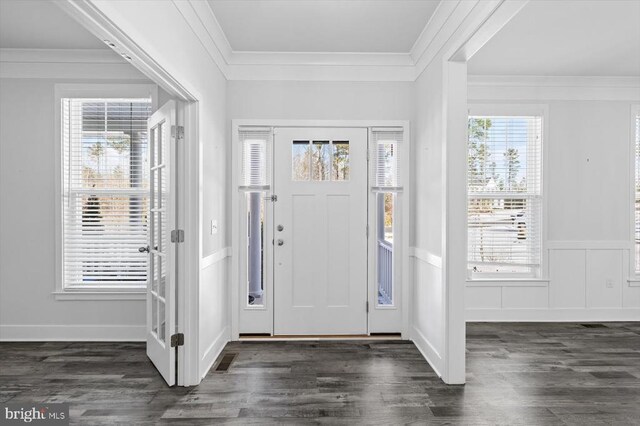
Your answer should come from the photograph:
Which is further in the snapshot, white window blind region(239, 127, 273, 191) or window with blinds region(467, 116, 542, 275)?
window with blinds region(467, 116, 542, 275)

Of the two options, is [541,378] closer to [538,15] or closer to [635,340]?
[635,340]

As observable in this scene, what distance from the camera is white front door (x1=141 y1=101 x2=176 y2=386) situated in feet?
9.25

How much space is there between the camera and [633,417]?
7.98 feet

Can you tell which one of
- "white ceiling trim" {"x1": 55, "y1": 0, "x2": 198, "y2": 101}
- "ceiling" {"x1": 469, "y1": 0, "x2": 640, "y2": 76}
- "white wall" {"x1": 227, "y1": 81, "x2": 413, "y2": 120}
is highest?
"ceiling" {"x1": 469, "y1": 0, "x2": 640, "y2": 76}

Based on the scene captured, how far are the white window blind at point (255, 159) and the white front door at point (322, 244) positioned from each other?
0.77ft

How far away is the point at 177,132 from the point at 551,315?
14.1ft

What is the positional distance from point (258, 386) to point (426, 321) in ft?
4.94

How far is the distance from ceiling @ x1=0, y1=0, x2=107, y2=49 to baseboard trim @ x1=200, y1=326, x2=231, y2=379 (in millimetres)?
2700

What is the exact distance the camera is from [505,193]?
14.6 ft

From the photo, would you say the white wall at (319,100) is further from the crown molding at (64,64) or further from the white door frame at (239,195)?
the crown molding at (64,64)

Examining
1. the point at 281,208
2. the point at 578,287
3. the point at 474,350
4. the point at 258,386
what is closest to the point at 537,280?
the point at 578,287

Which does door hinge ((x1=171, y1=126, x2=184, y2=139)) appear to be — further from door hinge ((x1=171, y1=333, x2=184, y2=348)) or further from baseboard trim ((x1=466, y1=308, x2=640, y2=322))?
baseboard trim ((x1=466, y1=308, x2=640, y2=322))

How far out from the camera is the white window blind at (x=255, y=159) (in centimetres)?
391

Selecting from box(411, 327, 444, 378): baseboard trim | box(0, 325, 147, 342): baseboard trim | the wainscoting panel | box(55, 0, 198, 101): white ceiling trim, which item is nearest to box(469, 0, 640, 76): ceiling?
the wainscoting panel
